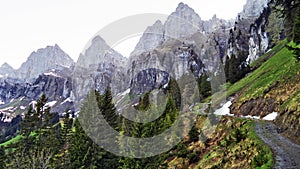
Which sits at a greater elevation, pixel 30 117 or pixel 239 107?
pixel 30 117

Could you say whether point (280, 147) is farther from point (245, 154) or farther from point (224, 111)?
point (224, 111)

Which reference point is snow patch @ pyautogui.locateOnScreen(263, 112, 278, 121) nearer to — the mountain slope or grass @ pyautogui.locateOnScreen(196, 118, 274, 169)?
the mountain slope

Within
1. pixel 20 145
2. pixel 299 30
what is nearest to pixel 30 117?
pixel 20 145

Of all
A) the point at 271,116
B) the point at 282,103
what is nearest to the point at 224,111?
the point at 271,116

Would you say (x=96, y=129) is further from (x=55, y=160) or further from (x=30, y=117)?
(x=30, y=117)

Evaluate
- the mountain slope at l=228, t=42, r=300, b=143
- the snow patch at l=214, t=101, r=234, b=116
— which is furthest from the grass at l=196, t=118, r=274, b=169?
the snow patch at l=214, t=101, r=234, b=116

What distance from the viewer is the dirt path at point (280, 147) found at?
18306mm

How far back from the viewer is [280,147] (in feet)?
74.5

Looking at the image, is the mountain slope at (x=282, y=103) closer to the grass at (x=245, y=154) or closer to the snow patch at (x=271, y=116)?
the snow patch at (x=271, y=116)

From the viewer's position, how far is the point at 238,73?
302ft

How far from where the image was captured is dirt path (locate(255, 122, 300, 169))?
60.1ft

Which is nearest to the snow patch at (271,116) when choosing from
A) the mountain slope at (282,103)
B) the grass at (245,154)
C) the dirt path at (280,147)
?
the mountain slope at (282,103)

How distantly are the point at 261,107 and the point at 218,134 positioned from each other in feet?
25.2

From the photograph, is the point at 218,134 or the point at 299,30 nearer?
the point at 299,30
